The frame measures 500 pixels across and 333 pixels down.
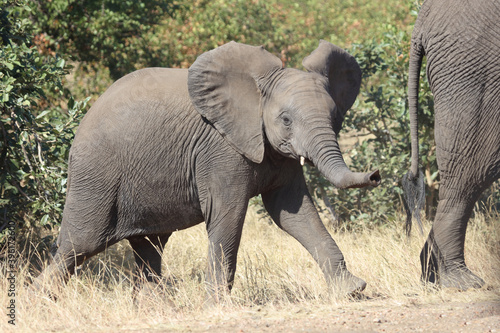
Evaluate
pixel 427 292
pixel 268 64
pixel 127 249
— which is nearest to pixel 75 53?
pixel 127 249

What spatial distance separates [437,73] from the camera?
216 inches

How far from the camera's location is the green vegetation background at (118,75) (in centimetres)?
663

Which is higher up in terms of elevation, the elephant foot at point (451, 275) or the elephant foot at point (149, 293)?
the elephant foot at point (451, 275)

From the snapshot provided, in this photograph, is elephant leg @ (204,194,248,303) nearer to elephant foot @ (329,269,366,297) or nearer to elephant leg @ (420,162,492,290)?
elephant foot @ (329,269,366,297)

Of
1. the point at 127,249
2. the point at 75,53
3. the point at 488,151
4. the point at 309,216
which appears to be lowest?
the point at 127,249

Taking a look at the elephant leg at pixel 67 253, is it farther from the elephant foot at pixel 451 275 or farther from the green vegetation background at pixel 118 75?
the elephant foot at pixel 451 275

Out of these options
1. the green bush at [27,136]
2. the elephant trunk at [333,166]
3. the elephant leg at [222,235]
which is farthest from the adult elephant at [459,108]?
the green bush at [27,136]

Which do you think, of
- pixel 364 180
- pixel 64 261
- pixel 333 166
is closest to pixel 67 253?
pixel 64 261

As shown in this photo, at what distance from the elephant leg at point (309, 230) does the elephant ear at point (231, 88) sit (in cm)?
55

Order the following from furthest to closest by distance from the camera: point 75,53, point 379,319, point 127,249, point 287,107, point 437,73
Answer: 1. point 75,53
2. point 127,249
3. point 437,73
4. point 287,107
5. point 379,319

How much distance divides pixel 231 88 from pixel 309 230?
112cm

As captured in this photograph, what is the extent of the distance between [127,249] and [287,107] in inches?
141

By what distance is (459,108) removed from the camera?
533cm

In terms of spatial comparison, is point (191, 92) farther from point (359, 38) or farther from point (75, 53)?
point (359, 38)
